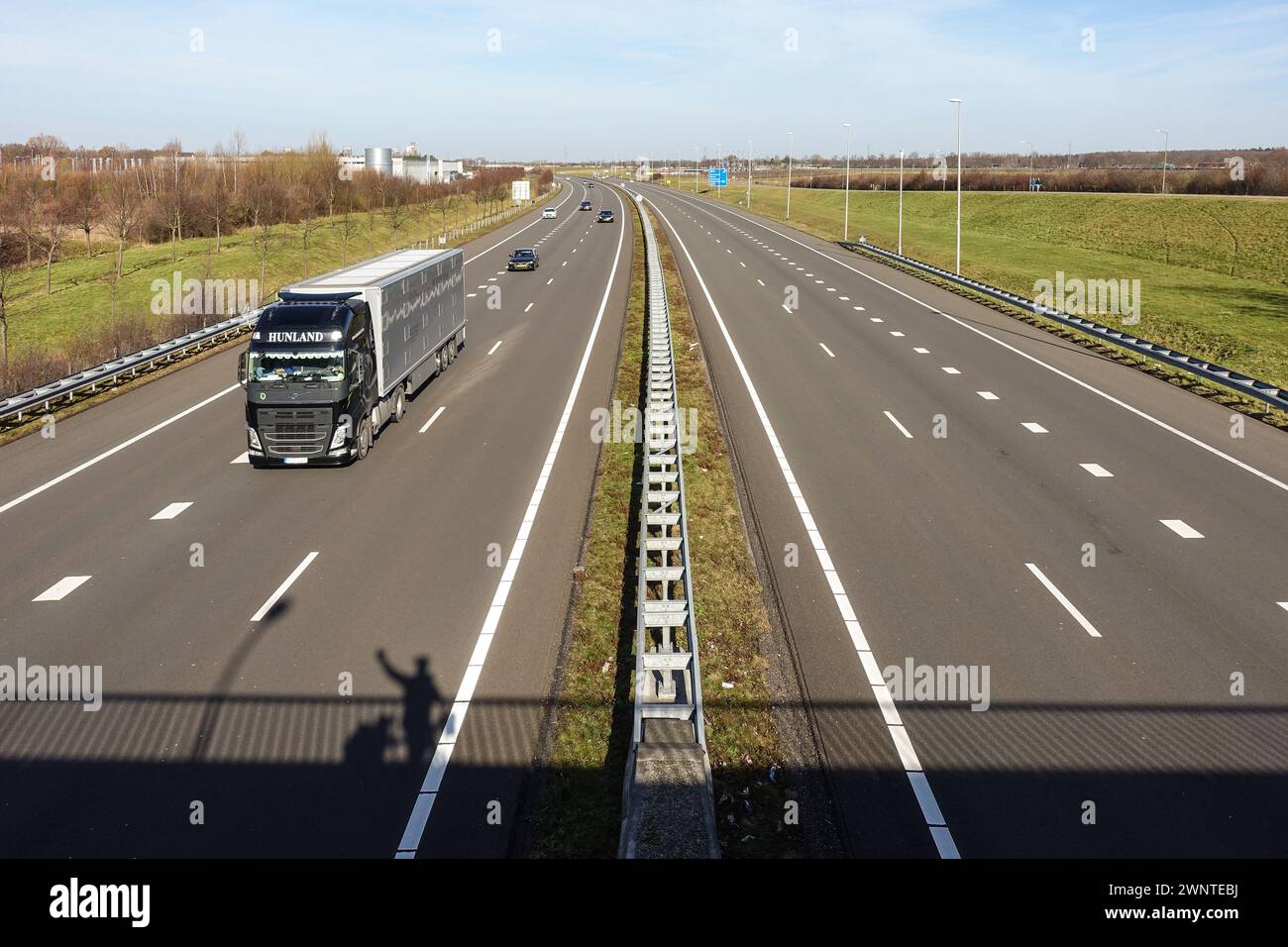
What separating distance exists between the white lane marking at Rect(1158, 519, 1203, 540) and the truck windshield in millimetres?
14662

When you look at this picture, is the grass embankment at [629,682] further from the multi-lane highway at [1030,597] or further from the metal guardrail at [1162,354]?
the metal guardrail at [1162,354]

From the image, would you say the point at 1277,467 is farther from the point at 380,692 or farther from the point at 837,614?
the point at 380,692

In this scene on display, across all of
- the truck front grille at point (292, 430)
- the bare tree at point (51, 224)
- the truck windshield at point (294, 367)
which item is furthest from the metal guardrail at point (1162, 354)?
the bare tree at point (51, 224)

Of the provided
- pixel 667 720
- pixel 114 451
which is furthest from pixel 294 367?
pixel 667 720

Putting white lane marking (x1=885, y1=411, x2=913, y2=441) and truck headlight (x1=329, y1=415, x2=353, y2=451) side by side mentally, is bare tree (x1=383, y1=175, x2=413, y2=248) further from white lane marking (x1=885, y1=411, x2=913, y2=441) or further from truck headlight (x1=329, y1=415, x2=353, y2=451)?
truck headlight (x1=329, y1=415, x2=353, y2=451)

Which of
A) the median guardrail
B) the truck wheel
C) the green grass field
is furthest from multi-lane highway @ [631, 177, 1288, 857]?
the green grass field

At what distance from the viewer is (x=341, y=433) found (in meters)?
18.0

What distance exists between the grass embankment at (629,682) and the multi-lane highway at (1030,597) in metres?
0.52

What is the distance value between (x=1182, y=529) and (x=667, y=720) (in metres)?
10.4

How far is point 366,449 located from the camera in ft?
63.6

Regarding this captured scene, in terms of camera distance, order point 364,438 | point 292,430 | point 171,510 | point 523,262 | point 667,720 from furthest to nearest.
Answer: point 523,262
point 364,438
point 292,430
point 171,510
point 667,720

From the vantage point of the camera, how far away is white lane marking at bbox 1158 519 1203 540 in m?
14.8

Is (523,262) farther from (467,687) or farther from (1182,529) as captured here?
(467,687)

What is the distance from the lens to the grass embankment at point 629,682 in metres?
8.27
